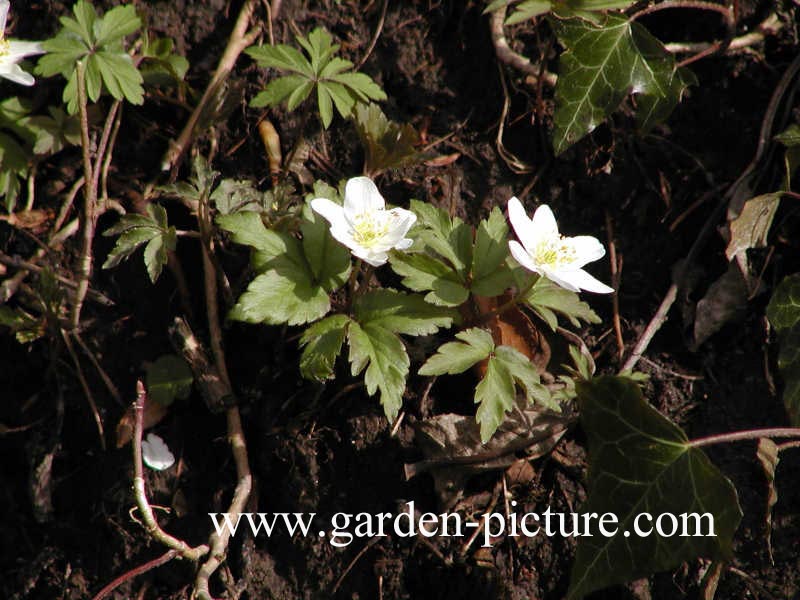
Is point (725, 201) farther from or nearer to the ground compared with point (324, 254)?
nearer to the ground

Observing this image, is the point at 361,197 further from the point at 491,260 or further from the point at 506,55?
the point at 506,55

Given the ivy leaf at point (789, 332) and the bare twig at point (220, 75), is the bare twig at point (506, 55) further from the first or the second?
the ivy leaf at point (789, 332)

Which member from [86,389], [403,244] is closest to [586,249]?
[403,244]

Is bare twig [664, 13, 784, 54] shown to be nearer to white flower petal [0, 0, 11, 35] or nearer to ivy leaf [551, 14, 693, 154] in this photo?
ivy leaf [551, 14, 693, 154]

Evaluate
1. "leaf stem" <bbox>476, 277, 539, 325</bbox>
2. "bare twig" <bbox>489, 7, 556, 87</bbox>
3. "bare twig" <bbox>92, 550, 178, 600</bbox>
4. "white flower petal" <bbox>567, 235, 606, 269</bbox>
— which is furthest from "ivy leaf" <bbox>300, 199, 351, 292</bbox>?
"bare twig" <bbox>489, 7, 556, 87</bbox>

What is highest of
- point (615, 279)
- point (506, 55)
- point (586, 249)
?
point (506, 55)

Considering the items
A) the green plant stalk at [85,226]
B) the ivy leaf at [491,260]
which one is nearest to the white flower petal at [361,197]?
the ivy leaf at [491,260]
